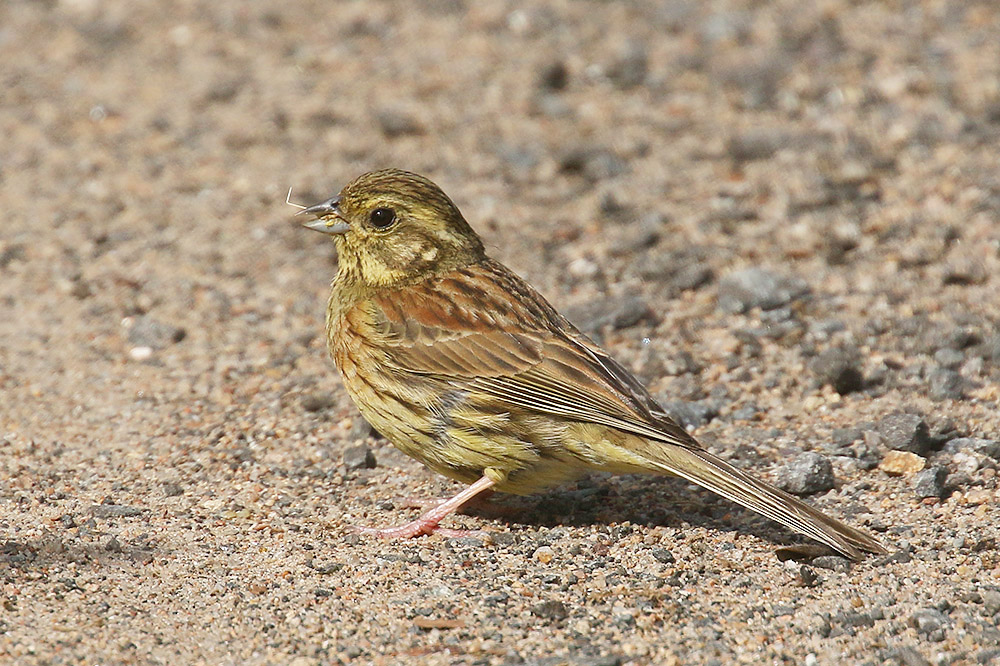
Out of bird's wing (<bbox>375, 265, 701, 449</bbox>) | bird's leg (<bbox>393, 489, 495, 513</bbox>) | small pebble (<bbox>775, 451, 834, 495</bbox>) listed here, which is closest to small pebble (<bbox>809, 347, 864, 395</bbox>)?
small pebble (<bbox>775, 451, 834, 495</bbox>)

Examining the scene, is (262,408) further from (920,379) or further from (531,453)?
(920,379)

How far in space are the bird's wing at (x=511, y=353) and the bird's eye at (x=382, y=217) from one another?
280 mm

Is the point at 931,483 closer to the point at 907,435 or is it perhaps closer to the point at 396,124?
the point at 907,435

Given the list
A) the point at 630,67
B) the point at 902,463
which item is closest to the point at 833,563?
the point at 902,463

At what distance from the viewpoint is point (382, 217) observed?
213 inches

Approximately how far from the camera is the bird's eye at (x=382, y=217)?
17.8 ft

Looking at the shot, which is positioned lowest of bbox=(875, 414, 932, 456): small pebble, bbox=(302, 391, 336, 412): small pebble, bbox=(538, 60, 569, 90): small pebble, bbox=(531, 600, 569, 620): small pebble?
bbox=(531, 600, 569, 620): small pebble

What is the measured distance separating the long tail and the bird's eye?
1570 millimetres

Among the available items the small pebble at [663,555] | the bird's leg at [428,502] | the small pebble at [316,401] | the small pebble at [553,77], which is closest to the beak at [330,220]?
the small pebble at [316,401]

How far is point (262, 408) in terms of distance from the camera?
19.4 feet

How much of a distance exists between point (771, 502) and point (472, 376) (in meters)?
1.20

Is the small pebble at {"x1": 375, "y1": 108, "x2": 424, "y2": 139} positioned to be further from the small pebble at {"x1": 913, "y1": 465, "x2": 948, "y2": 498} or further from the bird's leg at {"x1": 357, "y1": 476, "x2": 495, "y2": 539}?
the small pebble at {"x1": 913, "y1": 465, "x2": 948, "y2": 498}

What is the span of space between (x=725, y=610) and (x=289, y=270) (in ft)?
11.7

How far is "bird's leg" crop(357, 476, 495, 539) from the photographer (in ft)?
16.2
